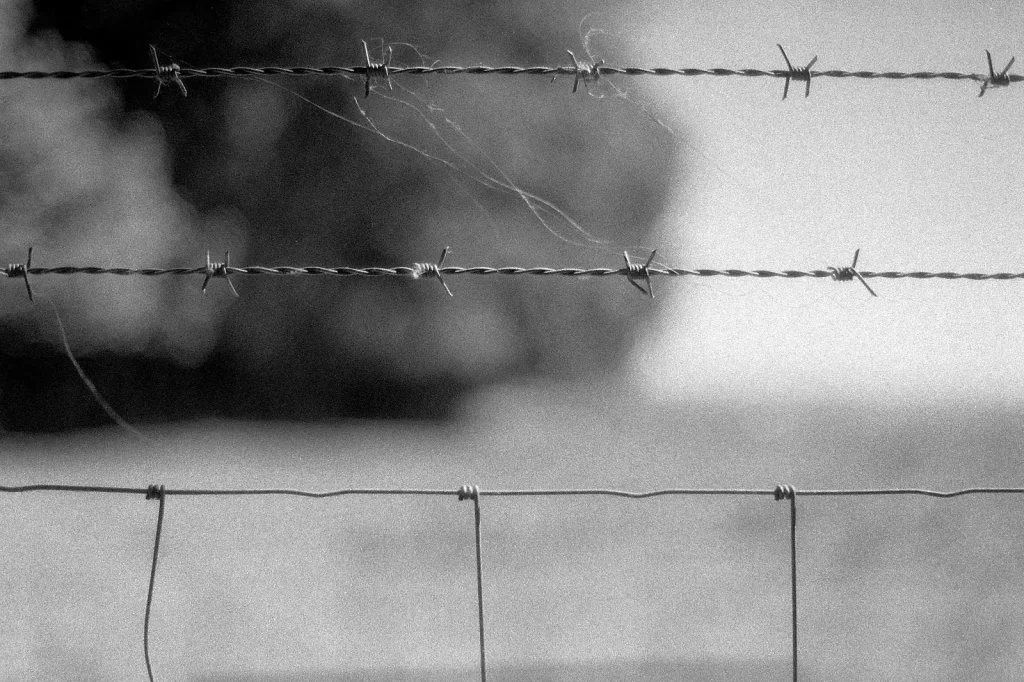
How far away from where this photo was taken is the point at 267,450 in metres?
1.18

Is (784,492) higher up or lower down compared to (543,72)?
lower down

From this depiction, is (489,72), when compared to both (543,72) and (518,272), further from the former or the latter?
(518,272)

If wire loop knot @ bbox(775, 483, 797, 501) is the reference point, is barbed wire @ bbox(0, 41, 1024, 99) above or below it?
above

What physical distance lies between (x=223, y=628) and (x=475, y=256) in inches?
24.8

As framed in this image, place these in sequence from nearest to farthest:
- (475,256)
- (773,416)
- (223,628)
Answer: (223,628), (773,416), (475,256)

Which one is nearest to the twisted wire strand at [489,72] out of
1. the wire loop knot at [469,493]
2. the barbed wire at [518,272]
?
the barbed wire at [518,272]

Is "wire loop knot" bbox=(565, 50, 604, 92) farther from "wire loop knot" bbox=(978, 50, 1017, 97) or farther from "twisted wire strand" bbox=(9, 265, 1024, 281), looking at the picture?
"wire loop knot" bbox=(978, 50, 1017, 97)

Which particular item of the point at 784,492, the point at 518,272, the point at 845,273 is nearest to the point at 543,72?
the point at 518,272

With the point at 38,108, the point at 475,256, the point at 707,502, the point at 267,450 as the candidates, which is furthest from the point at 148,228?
the point at 707,502

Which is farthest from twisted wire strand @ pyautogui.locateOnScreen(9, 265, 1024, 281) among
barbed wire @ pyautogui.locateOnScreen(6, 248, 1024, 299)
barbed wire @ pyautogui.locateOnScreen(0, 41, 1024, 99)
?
barbed wire @ pyautogui.locateOnScreen(0, 41, 1024, 99)

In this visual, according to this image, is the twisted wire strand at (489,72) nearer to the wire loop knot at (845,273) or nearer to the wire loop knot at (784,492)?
the wire loop knot at (845,273)

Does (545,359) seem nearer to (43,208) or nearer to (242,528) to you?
(242,528)

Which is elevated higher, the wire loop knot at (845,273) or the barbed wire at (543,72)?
the barbed wire at (543,72)

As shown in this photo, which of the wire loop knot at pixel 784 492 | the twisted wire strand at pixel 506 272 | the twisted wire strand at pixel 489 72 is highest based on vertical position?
the twisted wire strand at pixel 489 72
